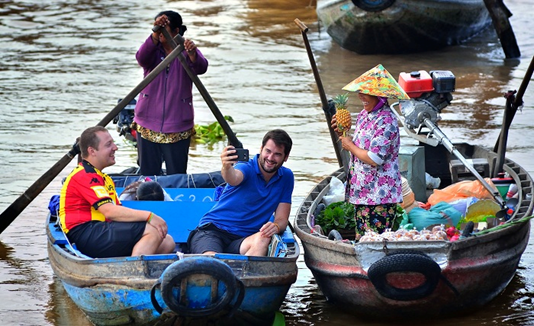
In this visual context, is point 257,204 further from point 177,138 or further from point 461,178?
point 461,178

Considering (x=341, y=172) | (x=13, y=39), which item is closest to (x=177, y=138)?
(x=341, y=172)

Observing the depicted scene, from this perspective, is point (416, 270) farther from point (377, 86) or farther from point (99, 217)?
point (99, 217)

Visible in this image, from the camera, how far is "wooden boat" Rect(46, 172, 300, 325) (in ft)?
16.9

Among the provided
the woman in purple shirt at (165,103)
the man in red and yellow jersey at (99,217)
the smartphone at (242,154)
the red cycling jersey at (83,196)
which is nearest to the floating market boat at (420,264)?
the smartphone at (242,154)

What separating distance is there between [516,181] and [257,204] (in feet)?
6.65

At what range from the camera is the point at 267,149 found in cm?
584

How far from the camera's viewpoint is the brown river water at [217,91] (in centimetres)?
664

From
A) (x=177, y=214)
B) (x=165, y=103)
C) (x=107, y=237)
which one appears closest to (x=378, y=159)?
(x=177, y=214)

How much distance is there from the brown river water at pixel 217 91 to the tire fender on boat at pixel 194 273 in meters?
1.02

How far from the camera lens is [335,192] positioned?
6984mm

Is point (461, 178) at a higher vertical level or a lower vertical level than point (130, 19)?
higher

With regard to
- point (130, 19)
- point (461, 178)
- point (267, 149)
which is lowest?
point (130, 19)

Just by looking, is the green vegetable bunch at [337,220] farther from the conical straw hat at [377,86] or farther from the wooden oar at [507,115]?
the wooden oar at [507,115]

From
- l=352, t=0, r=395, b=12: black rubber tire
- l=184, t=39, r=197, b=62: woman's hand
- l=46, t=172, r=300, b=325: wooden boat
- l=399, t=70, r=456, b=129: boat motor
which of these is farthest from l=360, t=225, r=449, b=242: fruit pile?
l=352, t=0, r=395, b=12: black rubber tire
